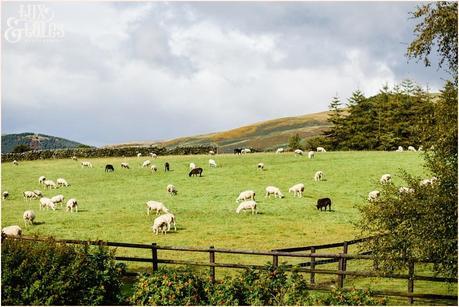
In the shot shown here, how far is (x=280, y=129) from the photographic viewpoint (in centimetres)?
19762

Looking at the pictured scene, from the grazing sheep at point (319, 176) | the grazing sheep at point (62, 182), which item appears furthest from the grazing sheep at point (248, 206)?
the grazing sheep at point (62, 182)

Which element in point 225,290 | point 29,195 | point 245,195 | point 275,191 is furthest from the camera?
point 29,195

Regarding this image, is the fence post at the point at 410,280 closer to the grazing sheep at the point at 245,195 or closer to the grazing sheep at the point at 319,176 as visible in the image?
the grazing sheep at the point at 245,195

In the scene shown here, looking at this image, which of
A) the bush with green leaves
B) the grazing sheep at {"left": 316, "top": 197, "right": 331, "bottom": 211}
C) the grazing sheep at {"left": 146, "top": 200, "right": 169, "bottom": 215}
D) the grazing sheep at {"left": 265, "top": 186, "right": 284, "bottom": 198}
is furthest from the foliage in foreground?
the grazing sheep at {"left": 265, "top": 186, "right": 284, "bottom": 198}

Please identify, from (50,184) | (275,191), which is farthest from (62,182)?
(275,191)

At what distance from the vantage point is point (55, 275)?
1597 centimetres

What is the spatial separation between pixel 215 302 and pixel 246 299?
98 centimetres

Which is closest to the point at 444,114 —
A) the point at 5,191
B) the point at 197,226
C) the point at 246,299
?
the point at 246,299

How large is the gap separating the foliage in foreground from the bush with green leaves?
1.24m

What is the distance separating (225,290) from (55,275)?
17.8 ft

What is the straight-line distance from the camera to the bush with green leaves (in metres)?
15.6

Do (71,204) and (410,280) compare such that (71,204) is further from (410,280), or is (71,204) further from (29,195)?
(410,280)

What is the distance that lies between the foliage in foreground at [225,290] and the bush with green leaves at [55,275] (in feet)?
4.05

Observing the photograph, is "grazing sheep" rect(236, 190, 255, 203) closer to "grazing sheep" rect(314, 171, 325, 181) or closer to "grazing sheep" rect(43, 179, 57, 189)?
"grazing sheep" rect(314, 171, 325, 181)
